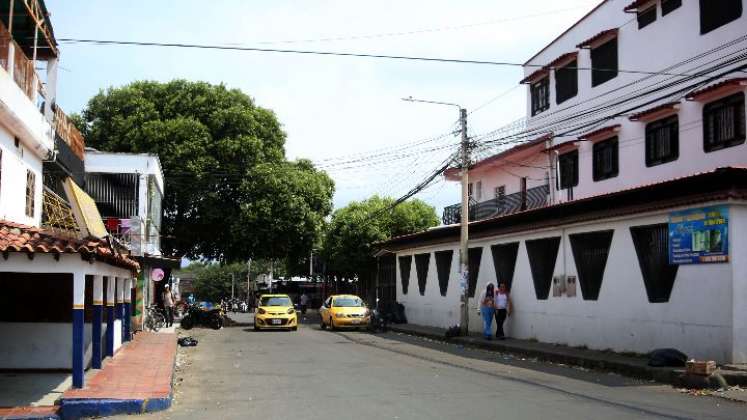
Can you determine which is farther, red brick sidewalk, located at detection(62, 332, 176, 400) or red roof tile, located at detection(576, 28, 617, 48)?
red roof tile, located at detection(576, 28, 617, 48)

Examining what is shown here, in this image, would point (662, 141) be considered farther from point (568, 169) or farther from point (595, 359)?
point (595, 359)

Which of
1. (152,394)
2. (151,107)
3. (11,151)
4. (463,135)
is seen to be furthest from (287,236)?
(152,394)

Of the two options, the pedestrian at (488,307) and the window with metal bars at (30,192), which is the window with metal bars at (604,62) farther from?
the window with metal bars at (30,192)

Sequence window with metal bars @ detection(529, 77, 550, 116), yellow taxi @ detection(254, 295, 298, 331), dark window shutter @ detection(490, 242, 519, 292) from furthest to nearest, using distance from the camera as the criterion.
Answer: window with metal bars @ detection(529, 77, 550, 116) → yellow taxi @ detection(254, 295, 298, 331) → dark window shutter @ detection(490, 242, 519, 292)

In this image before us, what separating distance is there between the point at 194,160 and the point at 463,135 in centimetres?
1675

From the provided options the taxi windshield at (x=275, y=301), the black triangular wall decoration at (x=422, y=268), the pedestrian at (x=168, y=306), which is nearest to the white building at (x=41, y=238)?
the taxi windshield at (x=275, y=301)

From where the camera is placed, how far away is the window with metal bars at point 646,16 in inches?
992

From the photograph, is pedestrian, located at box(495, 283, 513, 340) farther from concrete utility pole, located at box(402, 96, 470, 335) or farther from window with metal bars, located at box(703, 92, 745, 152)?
Result: window with metal bars, located at box(703, 92, 745, 152)

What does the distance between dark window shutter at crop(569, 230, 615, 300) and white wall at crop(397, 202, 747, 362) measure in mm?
214

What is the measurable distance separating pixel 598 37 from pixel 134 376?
2095cm

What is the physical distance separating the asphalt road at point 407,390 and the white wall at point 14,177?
460 centimetres

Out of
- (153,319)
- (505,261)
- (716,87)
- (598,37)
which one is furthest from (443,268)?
(716,87)

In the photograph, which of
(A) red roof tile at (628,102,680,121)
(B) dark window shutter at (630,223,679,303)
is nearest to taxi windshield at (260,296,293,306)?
(A) red roof tile at (628,102,680,121)

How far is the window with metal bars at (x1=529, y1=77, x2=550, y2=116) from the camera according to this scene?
3266 centimetres
